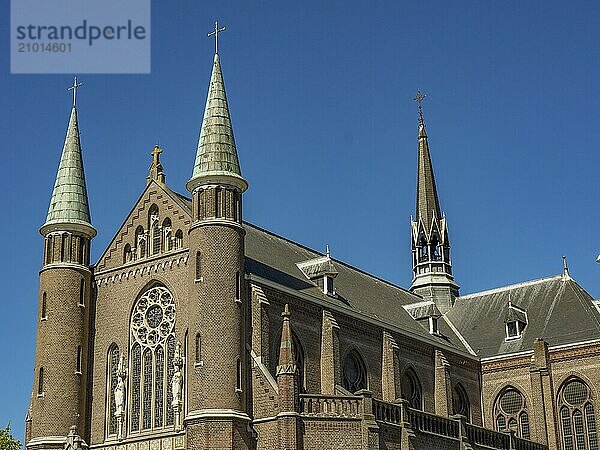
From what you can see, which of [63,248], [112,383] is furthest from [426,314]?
[63,248]

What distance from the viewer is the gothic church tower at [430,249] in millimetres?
82500

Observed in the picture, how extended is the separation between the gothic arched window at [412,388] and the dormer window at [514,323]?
11.7 m

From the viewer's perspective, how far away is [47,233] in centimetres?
5691

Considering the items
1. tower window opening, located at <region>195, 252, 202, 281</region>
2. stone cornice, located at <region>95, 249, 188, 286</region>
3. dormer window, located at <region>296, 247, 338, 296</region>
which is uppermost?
dormer window, located at <region>296, 247, 338, 296</region>

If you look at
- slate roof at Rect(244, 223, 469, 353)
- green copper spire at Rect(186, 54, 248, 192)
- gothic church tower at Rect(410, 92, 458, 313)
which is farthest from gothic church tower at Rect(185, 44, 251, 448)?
gothic church tower at Rect(410, 92, 458, 313)

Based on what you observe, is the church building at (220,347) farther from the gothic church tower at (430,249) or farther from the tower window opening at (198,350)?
the gothic church tower at (430,249)

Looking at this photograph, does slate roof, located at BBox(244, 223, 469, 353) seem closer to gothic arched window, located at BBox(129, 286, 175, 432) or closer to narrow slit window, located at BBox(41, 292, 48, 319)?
gothic arched window, located at BBox(129, 286, 175, 432)

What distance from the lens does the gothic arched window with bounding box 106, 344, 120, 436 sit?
177 feet

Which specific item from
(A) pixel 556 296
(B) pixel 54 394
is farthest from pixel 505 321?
(B) pixel 54 394

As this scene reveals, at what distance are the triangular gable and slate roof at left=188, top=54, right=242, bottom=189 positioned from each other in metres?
2.95

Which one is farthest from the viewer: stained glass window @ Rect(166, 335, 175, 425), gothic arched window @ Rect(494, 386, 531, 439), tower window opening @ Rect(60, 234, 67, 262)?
gothic arched window @ Rect(494, 386, 531, 439)

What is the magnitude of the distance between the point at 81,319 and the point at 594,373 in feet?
108

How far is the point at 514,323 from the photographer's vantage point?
2901 inches

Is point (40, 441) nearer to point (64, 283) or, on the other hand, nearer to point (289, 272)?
point (64, 283)
